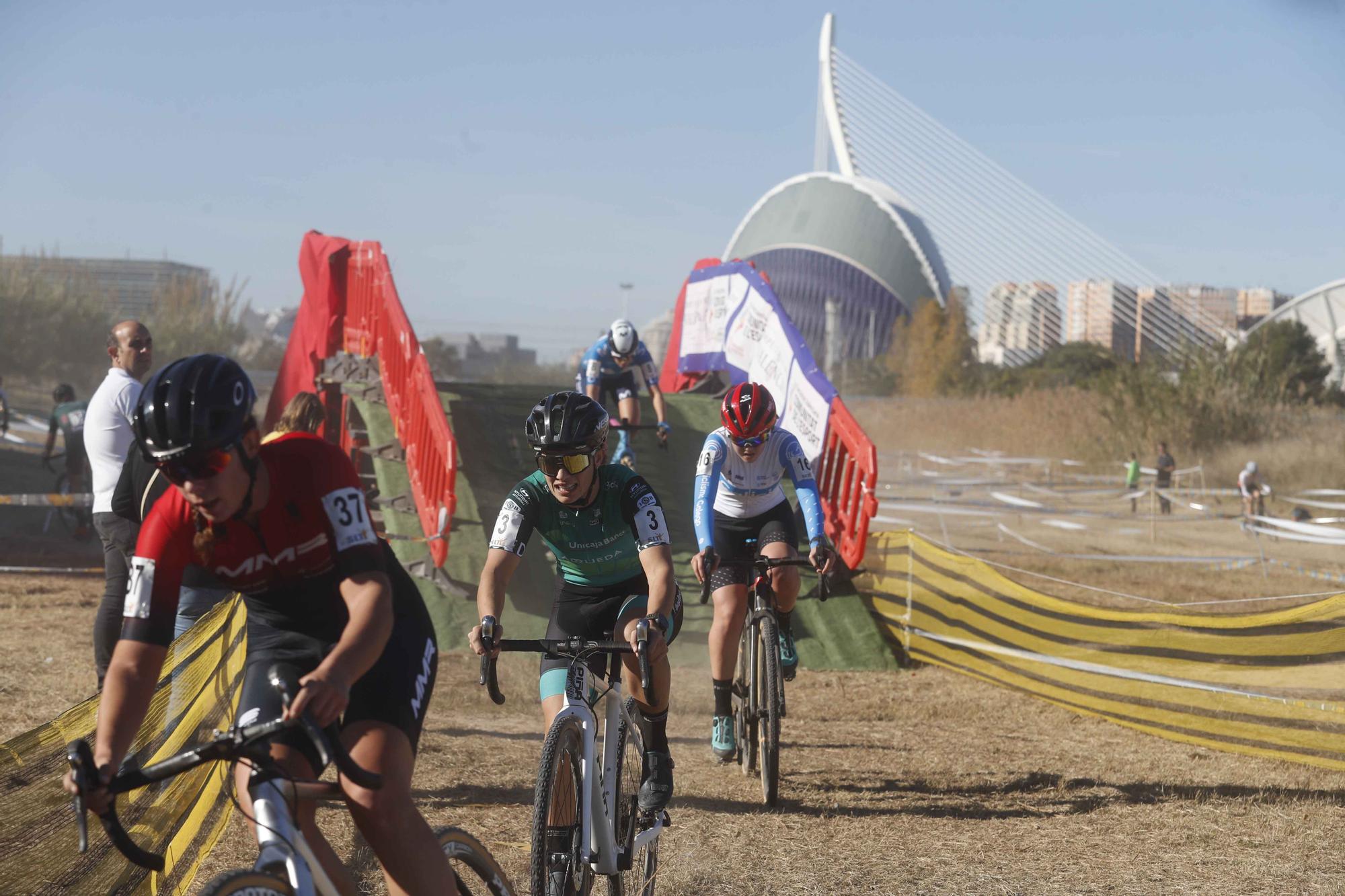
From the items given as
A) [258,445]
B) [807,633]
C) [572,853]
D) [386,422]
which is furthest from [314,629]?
[386,422]

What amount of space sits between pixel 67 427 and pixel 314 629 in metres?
12.5

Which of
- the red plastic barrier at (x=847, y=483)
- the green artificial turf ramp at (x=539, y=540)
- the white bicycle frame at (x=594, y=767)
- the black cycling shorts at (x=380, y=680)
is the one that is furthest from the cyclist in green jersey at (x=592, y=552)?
the green artificial turf ramp at (x=539, y=540)

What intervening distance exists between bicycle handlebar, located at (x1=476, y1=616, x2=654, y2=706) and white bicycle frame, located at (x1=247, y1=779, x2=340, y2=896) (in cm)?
110

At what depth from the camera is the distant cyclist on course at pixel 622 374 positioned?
41.0ft

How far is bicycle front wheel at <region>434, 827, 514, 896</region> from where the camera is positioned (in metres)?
3.30

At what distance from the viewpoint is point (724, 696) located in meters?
6.88

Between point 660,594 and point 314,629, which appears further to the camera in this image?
point 660,594

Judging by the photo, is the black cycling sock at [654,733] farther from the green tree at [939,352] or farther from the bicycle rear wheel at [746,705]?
the green tree at [939,352]

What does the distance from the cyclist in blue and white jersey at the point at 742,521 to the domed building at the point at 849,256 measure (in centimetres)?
9403

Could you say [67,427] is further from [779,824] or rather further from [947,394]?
[947,394]

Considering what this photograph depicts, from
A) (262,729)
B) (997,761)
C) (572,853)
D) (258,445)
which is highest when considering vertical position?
(258,445)

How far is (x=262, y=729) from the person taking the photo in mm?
2621

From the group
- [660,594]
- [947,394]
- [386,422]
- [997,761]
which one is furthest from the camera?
[947,394]

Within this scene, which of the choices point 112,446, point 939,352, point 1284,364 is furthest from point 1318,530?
point 939,352
